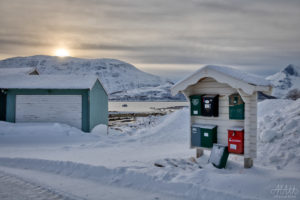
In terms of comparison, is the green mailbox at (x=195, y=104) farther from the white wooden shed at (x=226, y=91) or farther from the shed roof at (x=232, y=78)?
the shed roof at (x=232, y=78)

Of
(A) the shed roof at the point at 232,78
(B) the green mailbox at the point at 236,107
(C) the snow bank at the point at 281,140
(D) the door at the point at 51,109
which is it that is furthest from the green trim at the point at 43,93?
(B) the green mailbox at the point at 236,107

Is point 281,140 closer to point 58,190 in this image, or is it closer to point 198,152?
point 198,152

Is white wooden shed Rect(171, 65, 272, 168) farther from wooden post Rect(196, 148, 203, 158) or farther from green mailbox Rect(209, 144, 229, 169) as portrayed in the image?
green mailbox Rect(209, 144, 229, 169)

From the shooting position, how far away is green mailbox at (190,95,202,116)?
31.9ft

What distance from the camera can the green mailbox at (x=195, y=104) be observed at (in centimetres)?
972

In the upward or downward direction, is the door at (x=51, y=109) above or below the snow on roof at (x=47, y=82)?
below

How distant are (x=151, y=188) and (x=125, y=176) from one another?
1033 mm

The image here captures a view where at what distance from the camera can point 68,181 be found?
8023mm

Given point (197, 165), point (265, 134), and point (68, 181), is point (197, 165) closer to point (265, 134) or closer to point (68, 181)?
point (265, 134)

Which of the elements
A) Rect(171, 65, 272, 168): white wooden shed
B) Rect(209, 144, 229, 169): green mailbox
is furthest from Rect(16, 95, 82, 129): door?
Rect(209, 144, 229, 169): green mailbox

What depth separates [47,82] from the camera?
795 inches

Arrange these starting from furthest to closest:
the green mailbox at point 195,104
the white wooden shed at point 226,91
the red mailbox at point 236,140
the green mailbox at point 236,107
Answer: the green mailbox at point 195,104, the green mailbox at point 236,107, the red mailbox at point 236,140, the white wooden shed at point 226,91

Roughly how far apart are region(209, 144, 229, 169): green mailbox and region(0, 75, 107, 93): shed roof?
12.0 meters

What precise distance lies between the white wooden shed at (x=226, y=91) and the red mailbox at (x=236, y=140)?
0.12 m
